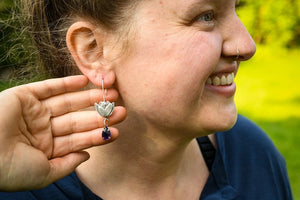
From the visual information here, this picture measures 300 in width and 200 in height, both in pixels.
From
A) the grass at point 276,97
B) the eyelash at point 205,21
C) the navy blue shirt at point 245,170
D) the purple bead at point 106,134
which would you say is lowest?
the grass at point 276,97

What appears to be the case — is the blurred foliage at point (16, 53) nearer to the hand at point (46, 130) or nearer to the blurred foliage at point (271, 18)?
the hand at point (46, 130)

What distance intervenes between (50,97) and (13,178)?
0.42 meters

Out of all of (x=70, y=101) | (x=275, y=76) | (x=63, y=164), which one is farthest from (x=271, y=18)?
(x=63, y=164)

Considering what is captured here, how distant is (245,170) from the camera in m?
2.38

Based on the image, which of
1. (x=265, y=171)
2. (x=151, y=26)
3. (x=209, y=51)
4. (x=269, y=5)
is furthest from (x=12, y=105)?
(x=269, y=5)

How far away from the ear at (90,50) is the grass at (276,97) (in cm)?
364

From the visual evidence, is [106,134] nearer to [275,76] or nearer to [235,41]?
[235,41]

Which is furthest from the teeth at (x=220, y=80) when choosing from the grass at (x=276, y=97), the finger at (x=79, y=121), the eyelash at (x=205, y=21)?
the grass at (x=276, y=97)

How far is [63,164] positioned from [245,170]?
3.94ft

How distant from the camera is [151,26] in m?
1.81

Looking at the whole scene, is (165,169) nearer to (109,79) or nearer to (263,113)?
(109,79)

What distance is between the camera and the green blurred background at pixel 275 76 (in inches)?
241

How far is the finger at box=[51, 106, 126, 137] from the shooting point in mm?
1797

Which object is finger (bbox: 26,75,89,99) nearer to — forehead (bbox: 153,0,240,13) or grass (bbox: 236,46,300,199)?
forehead (bbox: 153,0,240,13)
